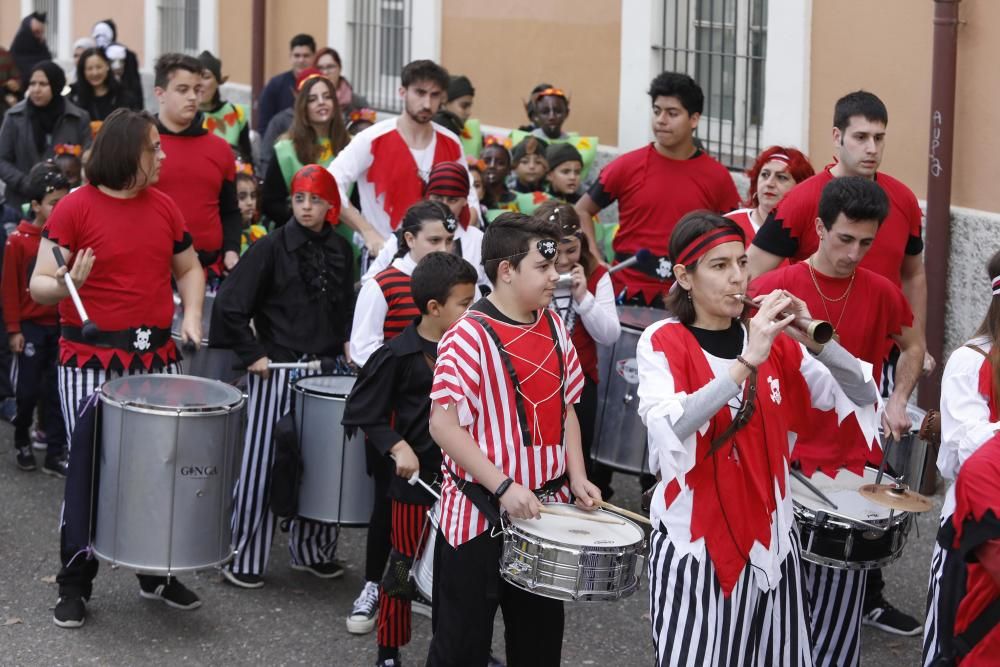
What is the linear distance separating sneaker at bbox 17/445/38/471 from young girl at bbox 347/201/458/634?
2801mm

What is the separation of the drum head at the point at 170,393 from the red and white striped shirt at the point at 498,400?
1364 mm

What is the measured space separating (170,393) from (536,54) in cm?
731

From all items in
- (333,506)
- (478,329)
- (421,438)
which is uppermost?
(478,329)

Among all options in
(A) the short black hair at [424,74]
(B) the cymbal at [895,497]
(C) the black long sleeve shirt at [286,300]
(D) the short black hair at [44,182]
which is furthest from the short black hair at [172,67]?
(B) the cymbal at [895,497]

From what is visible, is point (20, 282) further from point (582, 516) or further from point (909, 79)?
point (909, 79)

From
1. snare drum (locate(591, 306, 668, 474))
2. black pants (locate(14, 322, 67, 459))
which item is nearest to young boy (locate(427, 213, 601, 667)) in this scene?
snare drum (locate(591, 306, 668, 474))

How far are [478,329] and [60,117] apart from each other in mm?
6836

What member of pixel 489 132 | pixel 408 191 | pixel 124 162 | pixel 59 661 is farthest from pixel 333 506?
pixel 489 132

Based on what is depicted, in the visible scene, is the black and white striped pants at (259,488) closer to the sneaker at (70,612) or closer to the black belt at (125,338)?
the black belt at (125,338)

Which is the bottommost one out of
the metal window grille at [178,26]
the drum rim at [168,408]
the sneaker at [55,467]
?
the sneaker at [55,467]

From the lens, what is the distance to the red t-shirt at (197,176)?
25.5 ft

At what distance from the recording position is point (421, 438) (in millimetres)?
5559

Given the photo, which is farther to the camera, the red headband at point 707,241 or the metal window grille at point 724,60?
the metal window grille at point 724,60

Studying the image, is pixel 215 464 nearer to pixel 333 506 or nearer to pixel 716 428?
pixel 333 506
